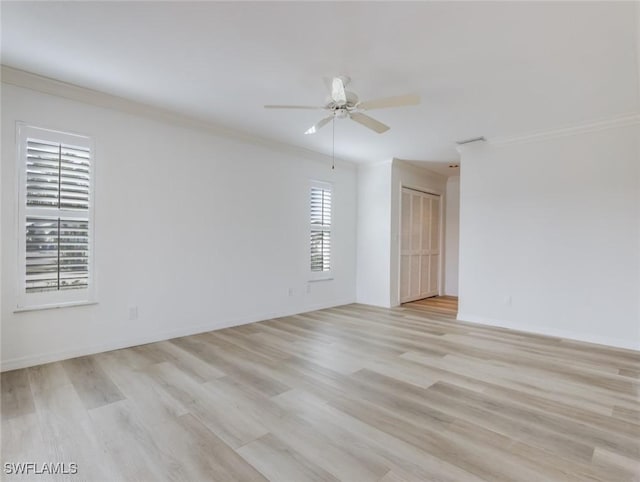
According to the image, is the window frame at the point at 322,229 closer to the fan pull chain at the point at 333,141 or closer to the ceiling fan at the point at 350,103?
the fan pull chain at the point at 333,141

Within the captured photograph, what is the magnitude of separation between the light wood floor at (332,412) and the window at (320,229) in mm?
2014

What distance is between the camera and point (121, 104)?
343 centimetres

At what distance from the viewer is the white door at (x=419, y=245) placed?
6.14 meters

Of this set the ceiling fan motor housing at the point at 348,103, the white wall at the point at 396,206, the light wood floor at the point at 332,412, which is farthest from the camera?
the white wall at the point at 396,206

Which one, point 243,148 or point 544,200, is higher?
point 243,148

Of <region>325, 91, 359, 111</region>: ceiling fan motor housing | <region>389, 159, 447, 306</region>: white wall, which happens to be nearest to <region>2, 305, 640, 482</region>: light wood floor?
<region>389, 159, 447, 306</region>: white wall

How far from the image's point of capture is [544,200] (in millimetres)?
4207

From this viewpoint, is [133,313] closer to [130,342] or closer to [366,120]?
A: [130,342]

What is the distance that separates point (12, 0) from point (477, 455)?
151 inches

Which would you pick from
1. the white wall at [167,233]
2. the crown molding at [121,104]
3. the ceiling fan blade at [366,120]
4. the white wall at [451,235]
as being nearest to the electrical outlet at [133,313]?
the white wall at [167,233]

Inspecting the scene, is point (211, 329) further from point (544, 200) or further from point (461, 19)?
point (544, 200)

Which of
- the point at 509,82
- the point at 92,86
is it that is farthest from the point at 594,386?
the point at 92,86

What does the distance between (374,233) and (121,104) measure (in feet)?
13.8

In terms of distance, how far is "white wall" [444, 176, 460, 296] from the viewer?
7191mm
